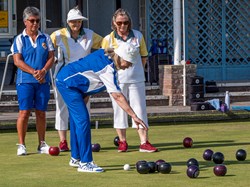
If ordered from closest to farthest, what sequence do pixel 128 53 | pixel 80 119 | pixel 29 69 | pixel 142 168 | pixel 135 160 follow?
→ pixel 128 53 < pixel 142 168 < pixel 80 119 < pixel 135 160 < pixel 29 69

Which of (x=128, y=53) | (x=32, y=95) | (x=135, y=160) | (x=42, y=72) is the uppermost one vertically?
(x=128, y=53)

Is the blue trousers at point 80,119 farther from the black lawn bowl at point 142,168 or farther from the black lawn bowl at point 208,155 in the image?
the black lawn bowl at point 208,155

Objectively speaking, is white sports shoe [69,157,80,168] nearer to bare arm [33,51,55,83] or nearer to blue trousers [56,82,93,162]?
blue trousers [56,82,93,162]

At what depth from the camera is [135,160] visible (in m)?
11.6

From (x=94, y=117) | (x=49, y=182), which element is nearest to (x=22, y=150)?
(x=49, y=182)

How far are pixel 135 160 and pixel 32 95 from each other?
1651 mm

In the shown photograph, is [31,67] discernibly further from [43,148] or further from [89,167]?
[89,167]

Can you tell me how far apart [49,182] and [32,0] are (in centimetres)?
1240

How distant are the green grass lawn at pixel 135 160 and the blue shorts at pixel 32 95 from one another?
63 centimetres

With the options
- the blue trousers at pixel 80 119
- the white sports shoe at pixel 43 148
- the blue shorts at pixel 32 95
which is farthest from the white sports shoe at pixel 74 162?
the blue shorts at pixel 32 95

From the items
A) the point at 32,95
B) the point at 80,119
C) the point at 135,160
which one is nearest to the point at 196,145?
the point at 135,160

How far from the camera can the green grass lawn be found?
9977 mm

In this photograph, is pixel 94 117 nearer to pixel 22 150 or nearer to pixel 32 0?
pixel 22 150

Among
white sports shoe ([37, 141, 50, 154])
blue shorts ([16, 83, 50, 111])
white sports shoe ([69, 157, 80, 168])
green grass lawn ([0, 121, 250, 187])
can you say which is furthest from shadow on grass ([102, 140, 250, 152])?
white sports shoe ([69, 157, 80, 168])
